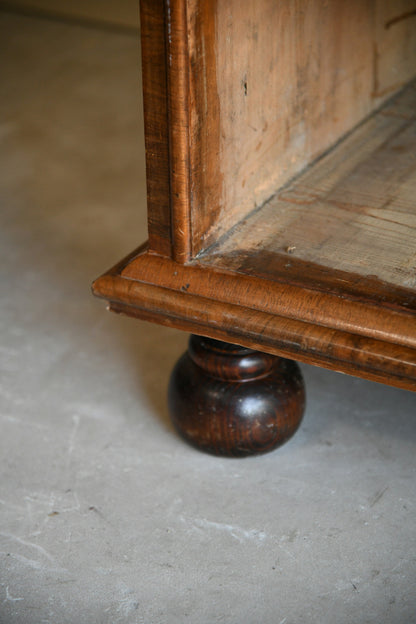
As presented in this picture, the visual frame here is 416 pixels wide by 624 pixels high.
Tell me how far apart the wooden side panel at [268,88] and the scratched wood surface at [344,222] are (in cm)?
3

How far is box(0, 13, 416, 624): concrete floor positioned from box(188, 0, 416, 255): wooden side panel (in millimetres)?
431

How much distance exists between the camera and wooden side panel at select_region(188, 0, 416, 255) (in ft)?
3.34

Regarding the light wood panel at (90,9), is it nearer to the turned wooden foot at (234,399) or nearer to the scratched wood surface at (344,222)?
the scratched wood surface at (344,222)

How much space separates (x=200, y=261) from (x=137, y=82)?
90.3 inches

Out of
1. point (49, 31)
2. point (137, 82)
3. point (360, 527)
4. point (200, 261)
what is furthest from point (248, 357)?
point (49, 31)

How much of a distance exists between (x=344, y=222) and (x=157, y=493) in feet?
1.75

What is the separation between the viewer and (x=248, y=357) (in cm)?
123

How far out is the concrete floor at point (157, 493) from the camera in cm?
108

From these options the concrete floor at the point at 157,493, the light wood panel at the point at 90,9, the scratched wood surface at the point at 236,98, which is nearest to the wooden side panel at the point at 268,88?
the scratched wood surface at the point at 236,98

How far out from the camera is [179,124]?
98 cm

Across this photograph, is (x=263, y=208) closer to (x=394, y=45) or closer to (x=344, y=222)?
(x=344, y=222)

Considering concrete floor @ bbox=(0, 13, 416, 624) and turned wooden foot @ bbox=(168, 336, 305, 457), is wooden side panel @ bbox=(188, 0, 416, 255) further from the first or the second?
concrete floor @ bbox=(0, 13, 416, 624)

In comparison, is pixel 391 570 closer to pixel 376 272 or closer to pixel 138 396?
pixel 376 272

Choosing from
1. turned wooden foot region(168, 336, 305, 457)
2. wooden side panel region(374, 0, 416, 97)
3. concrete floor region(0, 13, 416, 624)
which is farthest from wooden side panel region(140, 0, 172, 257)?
wooden side panel region(374, 0, 416, 97)
